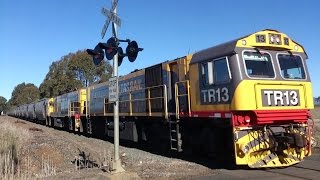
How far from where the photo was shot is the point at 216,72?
36.8 ft

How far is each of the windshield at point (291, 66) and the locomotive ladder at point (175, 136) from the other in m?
3.73

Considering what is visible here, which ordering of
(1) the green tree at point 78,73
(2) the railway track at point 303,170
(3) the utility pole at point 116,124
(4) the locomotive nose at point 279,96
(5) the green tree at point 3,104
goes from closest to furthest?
(2) the railway track at point 303,170, (3) the utility pole at point 116,124, (4) the locomotive nose at point 279,96, (1) the green tree at point 78,73, (5) the green tree at point 3,104

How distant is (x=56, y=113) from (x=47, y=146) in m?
19.6

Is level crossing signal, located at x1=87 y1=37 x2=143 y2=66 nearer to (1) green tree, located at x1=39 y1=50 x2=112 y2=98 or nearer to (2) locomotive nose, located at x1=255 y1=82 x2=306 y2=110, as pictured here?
(2) locomotive nose, located at x1=255 y1=82 x2=306 y2=110

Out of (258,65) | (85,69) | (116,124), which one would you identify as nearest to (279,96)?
(258,65)

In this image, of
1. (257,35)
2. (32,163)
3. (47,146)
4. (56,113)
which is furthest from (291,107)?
(56,113)

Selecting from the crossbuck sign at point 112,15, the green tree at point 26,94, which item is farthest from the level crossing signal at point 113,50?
the green tree at point 26,94

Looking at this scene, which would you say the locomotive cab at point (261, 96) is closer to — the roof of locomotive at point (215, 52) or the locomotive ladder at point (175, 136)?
the roof of locomotive at point (215, 52)

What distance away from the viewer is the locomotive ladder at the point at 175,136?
12.9 metres

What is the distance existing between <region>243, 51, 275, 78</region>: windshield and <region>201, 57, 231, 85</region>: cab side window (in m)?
0.55

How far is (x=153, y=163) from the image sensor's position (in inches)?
476

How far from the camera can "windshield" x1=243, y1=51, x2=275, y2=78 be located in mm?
10711

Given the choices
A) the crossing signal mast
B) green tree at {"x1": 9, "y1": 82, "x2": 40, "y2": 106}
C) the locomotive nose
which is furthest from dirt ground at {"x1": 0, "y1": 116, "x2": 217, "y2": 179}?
green tree at {"x1": 9, "y1": 82, "x2": 40, "y2": 106}

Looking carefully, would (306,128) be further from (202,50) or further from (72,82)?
(72,82)
